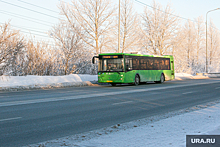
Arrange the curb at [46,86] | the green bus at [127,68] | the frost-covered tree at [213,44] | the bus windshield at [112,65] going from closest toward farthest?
1. the curb at [46,86]
2. the green bus at [127,68]
3. the bus windshield at [112,65]
4. the frost-covered tree at [213,44]

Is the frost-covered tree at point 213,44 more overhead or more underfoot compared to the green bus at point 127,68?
more overhead

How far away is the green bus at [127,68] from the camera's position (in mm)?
24089

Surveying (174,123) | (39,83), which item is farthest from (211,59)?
(174,123)

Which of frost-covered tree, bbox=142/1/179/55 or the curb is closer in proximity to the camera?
the curb

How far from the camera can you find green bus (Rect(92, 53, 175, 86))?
24089mm

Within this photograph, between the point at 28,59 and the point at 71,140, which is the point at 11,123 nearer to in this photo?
the point at 71,140

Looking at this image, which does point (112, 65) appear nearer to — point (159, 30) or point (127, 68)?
point (127, 68)

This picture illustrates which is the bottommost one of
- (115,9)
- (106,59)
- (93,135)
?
(93,135)

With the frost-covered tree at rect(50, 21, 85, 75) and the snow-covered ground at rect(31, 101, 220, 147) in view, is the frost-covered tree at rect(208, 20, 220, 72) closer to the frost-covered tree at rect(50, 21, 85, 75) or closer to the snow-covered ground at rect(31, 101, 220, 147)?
the frost-covered tree at rect(50, 21, 85, 75)

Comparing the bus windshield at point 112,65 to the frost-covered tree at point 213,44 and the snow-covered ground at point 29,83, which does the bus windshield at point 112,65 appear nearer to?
the snow-covered ground at point 29,83

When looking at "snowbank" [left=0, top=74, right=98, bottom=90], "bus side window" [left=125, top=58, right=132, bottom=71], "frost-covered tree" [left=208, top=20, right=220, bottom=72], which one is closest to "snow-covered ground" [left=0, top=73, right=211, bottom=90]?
"snowbank" [left=0, top=74, right=98, bottom=90]

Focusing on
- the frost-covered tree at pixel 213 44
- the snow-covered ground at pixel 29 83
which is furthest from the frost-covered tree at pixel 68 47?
the frost-covered tree at pixel 213 44

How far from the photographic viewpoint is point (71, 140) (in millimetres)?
5980

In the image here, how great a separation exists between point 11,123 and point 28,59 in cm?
1944
